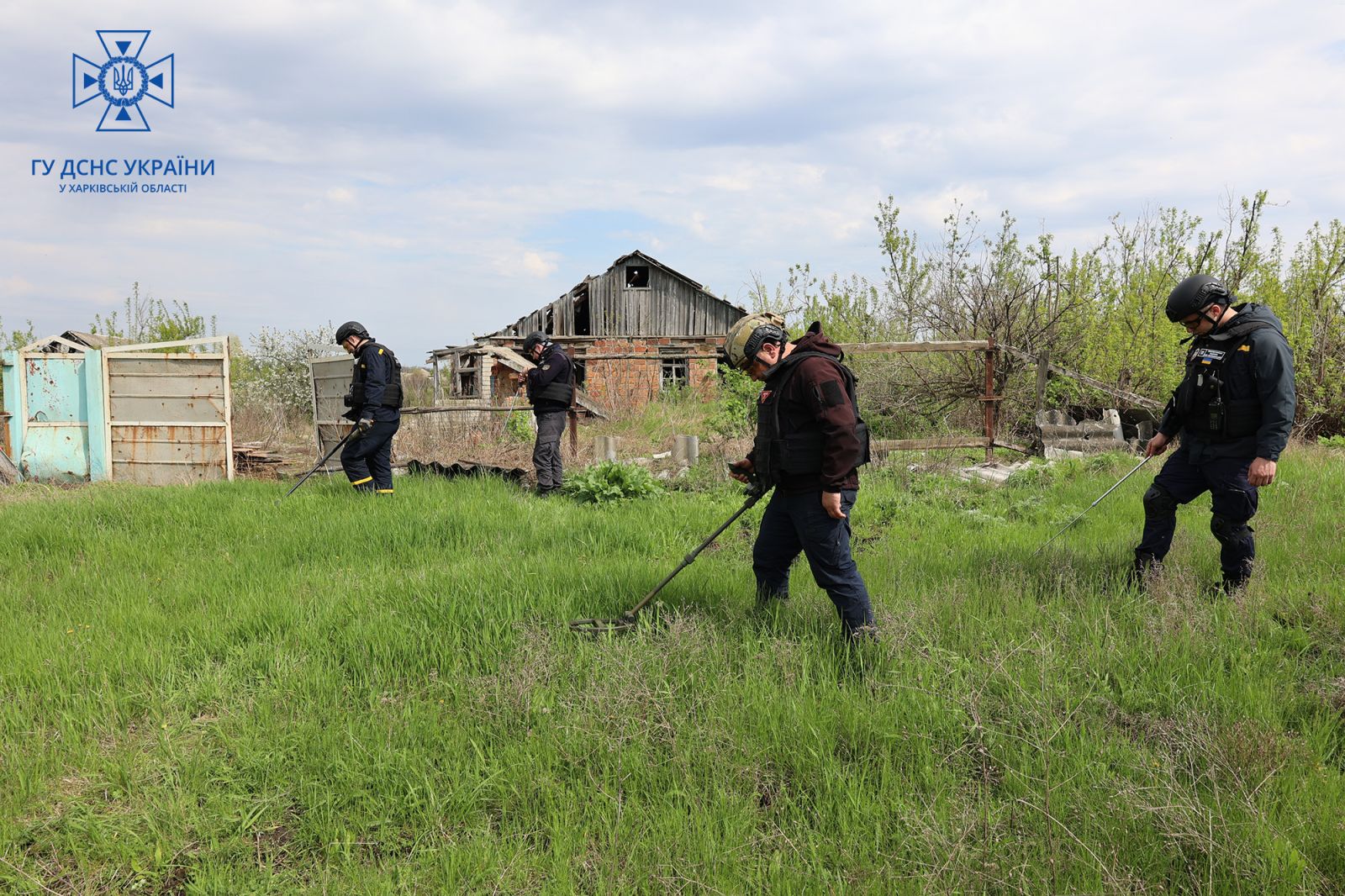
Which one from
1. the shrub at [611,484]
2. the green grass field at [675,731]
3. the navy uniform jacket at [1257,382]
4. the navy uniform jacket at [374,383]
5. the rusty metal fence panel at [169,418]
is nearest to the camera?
the green grass field at [675,731]

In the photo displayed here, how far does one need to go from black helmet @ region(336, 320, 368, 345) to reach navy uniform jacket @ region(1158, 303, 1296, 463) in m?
7.92

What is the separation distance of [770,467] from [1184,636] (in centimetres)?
227

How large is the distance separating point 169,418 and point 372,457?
5.19m

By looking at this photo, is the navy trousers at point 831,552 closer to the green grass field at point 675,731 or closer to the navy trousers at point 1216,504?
the green grass field at point 675,731

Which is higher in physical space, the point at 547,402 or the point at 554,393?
the point at 554,393

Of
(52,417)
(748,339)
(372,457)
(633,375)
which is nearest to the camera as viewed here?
(748,339)

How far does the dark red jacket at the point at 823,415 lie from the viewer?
12.7 ft

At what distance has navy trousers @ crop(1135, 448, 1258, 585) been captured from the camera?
4676mm

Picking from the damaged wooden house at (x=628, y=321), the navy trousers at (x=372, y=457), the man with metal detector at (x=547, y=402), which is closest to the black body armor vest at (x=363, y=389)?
the navy trousers at (x=372, y=457)

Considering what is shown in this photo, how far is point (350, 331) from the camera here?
8703 mm

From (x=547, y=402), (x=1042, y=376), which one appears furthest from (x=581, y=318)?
(x=547, y=402)

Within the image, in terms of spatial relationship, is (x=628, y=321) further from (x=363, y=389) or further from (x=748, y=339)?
(x=748, y=339)

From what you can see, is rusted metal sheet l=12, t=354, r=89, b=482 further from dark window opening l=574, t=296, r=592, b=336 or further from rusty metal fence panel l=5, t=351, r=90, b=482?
dark window opening l=574, t=296, r=592, b=336

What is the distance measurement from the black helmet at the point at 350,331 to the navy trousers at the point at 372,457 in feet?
3.44
